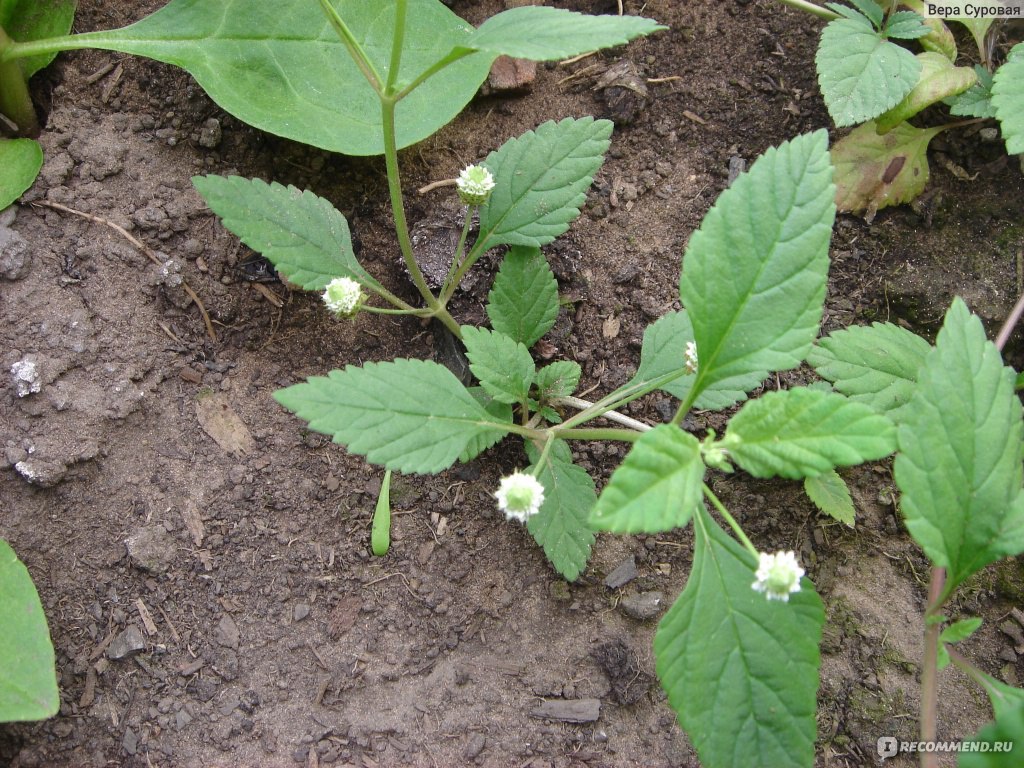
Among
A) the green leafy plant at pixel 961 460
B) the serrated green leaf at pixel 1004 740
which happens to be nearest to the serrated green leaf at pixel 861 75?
the green leafy plant at pixel 961 460

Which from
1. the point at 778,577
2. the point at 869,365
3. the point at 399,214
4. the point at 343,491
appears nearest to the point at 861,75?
the point at 869,365

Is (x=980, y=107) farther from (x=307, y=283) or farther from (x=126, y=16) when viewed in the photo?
(x=126, y=16)

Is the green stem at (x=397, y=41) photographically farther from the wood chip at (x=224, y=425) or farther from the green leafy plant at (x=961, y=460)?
the green leafy plant at (x=961, y=460)

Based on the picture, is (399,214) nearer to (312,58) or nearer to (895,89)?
(312,58)

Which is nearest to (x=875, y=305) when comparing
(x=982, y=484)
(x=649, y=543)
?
(x=982, y=484)

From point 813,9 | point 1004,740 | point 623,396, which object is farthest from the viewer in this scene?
point 813,9

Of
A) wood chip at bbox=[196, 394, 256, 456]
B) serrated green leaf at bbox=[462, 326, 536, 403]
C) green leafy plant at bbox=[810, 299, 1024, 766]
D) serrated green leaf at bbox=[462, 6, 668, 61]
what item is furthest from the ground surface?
serrated green leaf at bbox=[462, 6, 668, 61]
